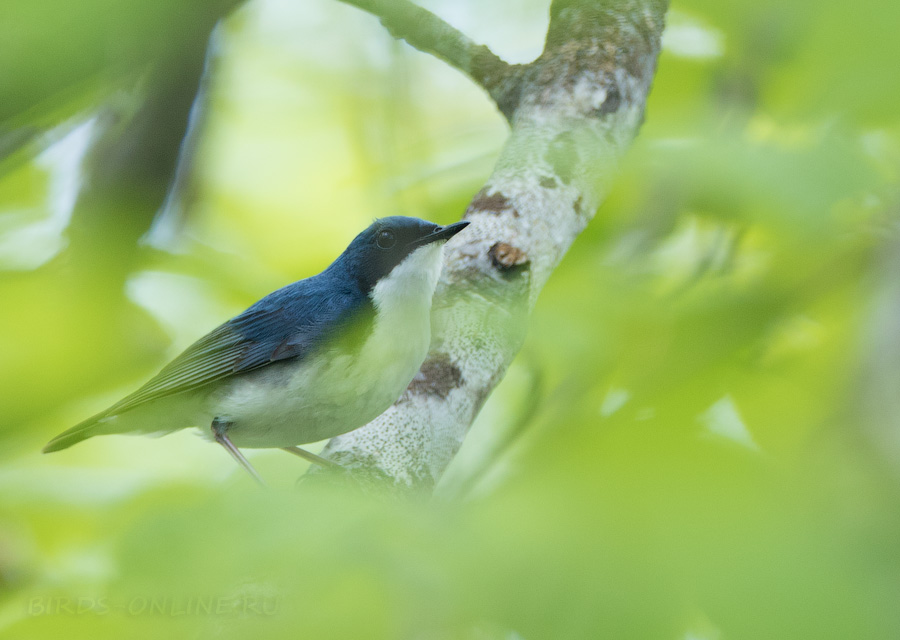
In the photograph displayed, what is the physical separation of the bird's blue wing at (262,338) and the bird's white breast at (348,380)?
85mm

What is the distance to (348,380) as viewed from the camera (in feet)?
10.4

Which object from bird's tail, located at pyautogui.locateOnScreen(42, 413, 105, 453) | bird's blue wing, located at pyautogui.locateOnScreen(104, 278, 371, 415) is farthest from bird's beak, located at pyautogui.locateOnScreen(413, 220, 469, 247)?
bird's tail, located at pyautogui.locateOnScreen(42, 413, 105, 453)

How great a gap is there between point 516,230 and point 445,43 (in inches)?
59.5

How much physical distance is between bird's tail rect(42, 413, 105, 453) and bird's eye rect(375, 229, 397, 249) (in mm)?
1748

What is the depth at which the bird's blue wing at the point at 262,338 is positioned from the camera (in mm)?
3650

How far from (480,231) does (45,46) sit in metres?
2.14

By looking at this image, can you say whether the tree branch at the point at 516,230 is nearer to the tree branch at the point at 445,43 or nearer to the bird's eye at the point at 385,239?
the tree branch at the point at 445,43

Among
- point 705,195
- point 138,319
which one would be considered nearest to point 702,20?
point 705,195

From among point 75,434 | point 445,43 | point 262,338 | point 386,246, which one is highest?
point 445,43

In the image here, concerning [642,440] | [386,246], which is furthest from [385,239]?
[642,440]

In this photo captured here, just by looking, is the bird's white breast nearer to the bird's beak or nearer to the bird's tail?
the bird's beak

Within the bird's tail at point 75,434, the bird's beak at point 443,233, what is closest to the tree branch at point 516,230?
the bird's beak at point 443,233

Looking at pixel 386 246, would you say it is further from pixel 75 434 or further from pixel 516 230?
pixel 75 434

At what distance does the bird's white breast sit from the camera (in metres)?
3.11
